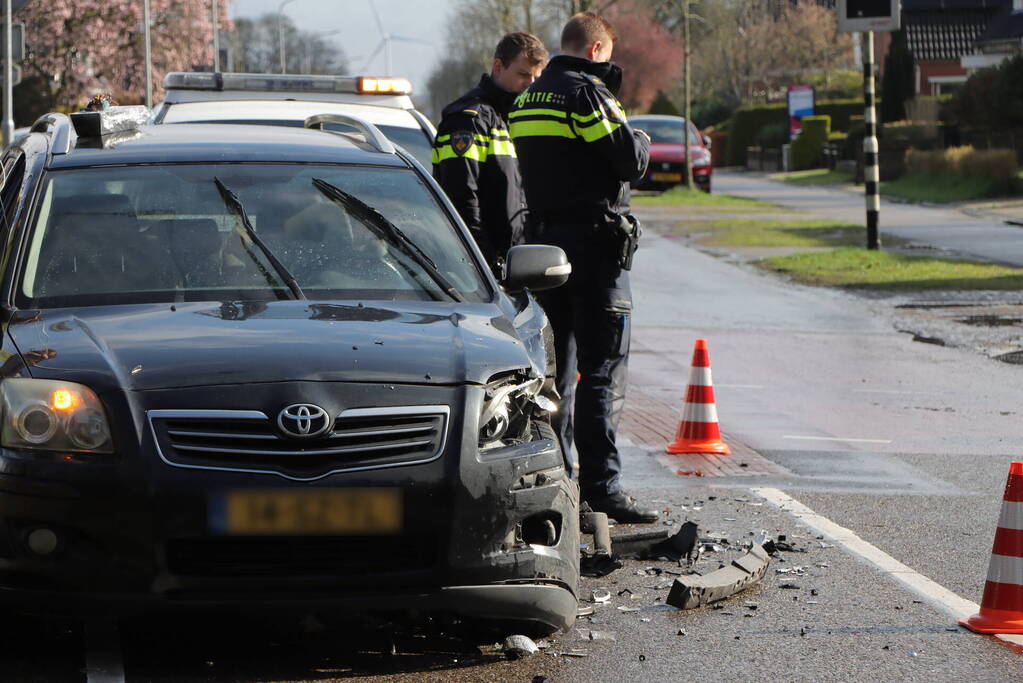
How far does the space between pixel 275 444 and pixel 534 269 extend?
5.59 ft

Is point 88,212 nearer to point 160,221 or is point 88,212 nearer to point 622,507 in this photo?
point 160,221

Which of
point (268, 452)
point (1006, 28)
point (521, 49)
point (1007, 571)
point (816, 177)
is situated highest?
point (1006, 28)

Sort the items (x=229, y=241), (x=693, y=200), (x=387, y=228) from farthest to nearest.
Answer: (x=693, y=200) → (x=387, y=228) → (x=229, y=241)

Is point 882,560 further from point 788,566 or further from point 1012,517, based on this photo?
point 1012,517

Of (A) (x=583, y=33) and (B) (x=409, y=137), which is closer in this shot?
(A) (x=583, y=33)

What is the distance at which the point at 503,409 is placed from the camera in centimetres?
476

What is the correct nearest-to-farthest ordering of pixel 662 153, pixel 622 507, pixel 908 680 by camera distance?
pixel 908 680
pixel 622 507
pixel 662 153

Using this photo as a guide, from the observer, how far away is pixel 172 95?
1079 centimetres

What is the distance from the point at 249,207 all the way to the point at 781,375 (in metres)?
6.93

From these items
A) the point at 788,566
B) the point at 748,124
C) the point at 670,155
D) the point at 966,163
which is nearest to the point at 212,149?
the point at 788,566

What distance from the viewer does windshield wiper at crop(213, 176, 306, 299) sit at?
5449 millimetres

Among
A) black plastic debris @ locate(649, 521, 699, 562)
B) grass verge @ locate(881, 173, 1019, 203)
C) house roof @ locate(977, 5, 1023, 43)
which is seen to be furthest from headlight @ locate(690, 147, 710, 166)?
black plastic debris @ locate(649, 521, 699, 562)

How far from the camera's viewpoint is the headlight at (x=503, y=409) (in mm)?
4688

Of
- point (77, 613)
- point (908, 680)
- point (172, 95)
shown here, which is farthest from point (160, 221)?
point (172, 95)
